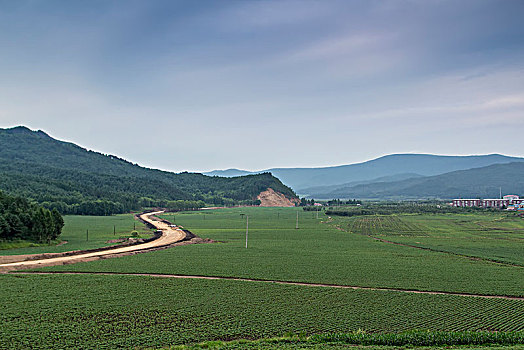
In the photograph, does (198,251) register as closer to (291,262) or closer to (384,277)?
(291,262)

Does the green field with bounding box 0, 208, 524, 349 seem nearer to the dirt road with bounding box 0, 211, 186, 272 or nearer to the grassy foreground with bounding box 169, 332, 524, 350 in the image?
the grassy foreground with bounding box 169, 332, 524, 350

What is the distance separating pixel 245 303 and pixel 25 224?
182 feet

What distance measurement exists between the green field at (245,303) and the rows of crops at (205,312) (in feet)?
0.26

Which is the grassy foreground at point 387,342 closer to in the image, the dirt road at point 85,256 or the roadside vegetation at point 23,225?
the dirt road at point 85,256

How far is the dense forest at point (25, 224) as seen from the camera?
67938 millimetres

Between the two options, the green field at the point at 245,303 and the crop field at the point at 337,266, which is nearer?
the green field at the point at 245,303

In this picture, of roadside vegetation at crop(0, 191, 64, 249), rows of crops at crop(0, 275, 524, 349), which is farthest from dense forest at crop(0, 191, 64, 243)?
rows of crops at crop(0, 275, 524, 349)

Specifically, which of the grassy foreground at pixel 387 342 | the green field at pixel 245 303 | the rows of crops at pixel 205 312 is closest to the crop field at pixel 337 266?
the green field at pixel 245 303

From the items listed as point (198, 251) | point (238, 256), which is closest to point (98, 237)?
point (198, 251)

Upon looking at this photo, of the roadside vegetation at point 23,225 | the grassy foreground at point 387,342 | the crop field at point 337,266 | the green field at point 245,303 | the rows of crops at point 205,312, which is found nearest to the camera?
the grassy foreground at point 387,342

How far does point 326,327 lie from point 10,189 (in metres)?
170

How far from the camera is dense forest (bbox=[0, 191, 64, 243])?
67.9 m

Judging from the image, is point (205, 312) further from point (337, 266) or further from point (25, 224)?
point (25, 224)

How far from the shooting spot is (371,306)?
106 ft
